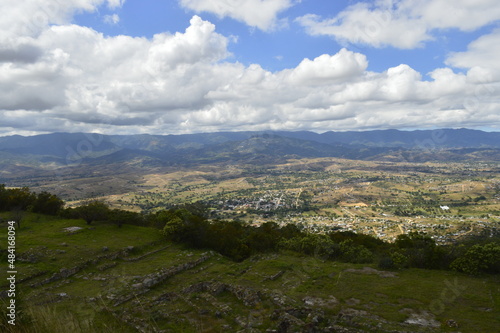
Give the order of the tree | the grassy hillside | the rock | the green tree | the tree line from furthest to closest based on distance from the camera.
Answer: the tree < the tree line < the rock < the green tree < the grassy hillside

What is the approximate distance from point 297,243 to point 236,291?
19682 millimetres

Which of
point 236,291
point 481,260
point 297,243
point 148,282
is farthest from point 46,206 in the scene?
point 481,260

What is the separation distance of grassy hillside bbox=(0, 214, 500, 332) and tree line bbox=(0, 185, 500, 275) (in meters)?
2.63

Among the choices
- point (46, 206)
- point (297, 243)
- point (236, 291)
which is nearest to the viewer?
point (236, 291)

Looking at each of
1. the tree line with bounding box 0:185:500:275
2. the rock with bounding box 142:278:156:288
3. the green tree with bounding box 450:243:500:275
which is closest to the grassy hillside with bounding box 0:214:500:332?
the rock with bounding box 142:278:156:288

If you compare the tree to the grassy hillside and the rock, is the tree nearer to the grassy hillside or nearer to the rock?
the grassy hillside

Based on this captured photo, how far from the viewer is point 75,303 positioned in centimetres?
2531

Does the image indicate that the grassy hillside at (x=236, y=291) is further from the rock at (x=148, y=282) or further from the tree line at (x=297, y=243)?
the tree line at (x=297, y=243)

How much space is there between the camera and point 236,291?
2911 cm

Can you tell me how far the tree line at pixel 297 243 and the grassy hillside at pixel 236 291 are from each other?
8.61 ft

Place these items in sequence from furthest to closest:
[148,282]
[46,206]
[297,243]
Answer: [46,206] → [297,243] → [148,282]

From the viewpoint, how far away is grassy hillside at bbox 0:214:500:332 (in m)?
21.8

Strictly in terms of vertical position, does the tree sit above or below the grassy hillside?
above

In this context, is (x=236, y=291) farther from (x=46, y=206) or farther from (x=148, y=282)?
(x=46, y=206)
